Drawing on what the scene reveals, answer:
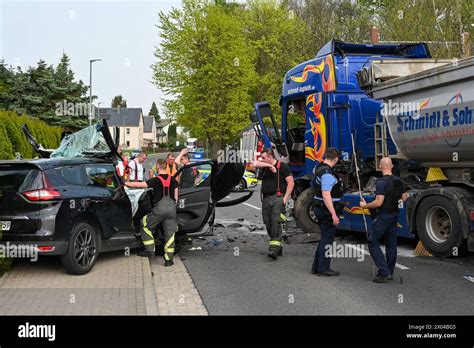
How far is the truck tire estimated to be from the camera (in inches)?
458

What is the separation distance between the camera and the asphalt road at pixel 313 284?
6102 millimetres

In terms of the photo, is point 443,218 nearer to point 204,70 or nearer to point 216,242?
point 216,242

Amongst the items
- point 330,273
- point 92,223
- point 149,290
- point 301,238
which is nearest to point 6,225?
point 92,223

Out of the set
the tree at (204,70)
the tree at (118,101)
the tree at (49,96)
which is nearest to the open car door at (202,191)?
the tree at (49,96)

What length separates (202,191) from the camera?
9484 mm

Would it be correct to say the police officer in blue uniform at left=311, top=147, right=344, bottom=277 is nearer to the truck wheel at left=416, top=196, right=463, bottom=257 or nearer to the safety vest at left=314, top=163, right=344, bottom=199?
the safety vest at left=314, top=163, right=344, bottom=199

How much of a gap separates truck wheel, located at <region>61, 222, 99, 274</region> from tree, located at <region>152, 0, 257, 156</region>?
31124mm

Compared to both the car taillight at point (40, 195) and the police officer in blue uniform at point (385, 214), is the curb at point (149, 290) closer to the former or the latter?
the car taillight at point (40, 195)

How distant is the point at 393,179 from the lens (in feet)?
23.6

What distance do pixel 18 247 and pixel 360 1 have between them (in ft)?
121

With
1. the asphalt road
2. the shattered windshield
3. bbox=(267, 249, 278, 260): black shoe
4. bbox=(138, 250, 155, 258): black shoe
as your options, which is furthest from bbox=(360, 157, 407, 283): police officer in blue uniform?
the shattered windshield

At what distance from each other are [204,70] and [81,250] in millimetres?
32115

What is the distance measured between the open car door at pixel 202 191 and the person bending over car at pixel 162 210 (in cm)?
53

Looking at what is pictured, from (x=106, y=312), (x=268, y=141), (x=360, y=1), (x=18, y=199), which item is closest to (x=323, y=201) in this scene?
(x=106, y=312)
